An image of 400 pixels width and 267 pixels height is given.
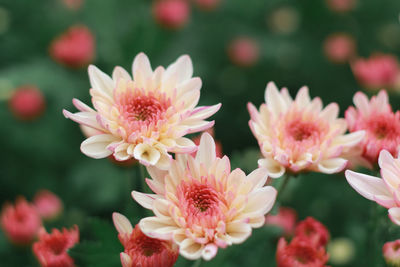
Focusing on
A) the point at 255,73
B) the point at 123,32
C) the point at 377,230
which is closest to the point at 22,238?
the point at 377,230

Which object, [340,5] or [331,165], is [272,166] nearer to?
[331,165]

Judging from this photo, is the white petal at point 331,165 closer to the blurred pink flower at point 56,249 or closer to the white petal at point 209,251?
the white petal at point 209,251

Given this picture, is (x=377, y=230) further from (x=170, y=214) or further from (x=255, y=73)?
(x=255, y=73)

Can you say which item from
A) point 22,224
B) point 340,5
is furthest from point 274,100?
point 340,5

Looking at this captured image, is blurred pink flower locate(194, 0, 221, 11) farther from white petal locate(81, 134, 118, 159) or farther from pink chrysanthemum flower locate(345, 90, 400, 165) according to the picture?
white petal locate(81, 134, 118, 159)

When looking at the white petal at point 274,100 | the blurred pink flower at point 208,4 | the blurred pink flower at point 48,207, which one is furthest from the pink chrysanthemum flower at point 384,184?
the blurred pink flower at point 208,4
